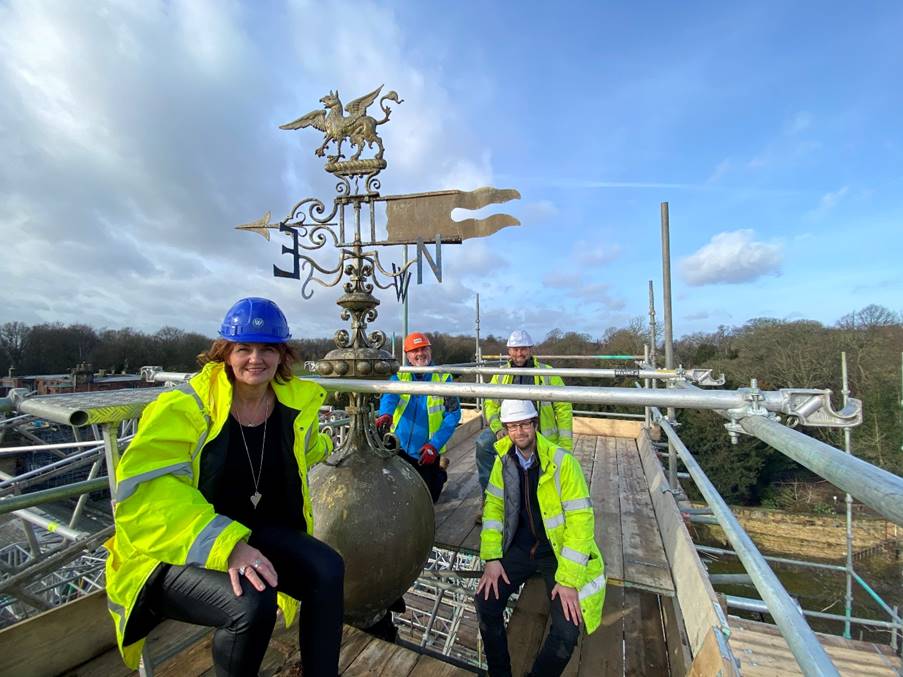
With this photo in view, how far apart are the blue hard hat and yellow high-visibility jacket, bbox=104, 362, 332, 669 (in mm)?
240

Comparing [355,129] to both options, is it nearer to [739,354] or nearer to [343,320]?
[343,320]

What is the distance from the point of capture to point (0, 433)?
196 inches

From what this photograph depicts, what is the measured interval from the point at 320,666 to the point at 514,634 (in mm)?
1732

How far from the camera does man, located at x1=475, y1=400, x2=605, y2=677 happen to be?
7.80 feet

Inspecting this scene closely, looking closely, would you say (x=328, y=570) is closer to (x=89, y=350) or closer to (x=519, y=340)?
(x=519, y=340)

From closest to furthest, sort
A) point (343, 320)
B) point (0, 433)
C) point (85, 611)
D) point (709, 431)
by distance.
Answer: point (85, 611) → point (343, 320) → point (0, 433) → point (709, 431)

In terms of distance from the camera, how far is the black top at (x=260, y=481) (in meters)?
1.80

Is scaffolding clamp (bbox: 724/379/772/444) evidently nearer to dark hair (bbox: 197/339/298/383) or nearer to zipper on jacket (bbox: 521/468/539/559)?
zipper on jacket (bbox: 521/468/539/559)

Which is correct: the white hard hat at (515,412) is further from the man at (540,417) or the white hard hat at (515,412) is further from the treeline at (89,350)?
the treeline at (89,350)

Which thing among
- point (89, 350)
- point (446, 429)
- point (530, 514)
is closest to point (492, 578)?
point (530, 514)

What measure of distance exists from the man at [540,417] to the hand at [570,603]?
56.0 inches

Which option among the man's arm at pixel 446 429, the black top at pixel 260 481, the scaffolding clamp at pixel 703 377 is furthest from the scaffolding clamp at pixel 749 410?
the man's arm at pixel 446 429

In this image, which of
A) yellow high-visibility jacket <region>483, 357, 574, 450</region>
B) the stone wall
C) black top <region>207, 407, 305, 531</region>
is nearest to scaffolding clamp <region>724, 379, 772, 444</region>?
black top <region>207, 407, 305, 531</region>

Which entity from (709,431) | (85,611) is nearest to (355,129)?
(85,611)
